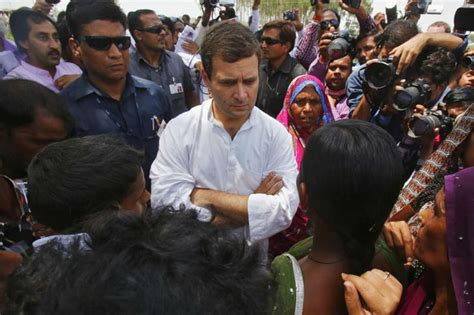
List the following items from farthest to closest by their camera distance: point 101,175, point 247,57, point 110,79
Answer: point 110,79 → point 247,57 → point 101,175

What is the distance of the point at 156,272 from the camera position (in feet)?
1.85

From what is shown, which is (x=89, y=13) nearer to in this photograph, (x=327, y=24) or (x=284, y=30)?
(x=284, y=30)

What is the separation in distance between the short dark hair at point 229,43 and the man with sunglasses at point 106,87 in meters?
0.59

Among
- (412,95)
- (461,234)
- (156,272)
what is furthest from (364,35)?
(156,272)

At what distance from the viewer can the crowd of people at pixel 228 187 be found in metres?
0.62

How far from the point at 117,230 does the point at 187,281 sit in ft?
0.50

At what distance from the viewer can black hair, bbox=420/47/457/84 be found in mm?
2498

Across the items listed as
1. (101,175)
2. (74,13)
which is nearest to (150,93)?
(74,13)

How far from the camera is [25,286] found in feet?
2.28

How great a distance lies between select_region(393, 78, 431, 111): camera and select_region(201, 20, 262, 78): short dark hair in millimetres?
979

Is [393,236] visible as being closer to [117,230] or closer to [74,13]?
[117,230]

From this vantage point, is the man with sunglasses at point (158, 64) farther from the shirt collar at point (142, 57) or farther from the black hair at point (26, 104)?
the black hair at point (26, 104)

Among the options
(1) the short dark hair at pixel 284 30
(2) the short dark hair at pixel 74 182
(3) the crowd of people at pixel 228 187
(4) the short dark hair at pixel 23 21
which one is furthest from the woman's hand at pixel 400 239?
(4) the short dark hair at pixel 23 21

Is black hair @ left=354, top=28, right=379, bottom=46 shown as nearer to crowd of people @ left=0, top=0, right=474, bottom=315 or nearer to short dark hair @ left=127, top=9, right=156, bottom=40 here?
crowd of people @ left=0, top=0, right=474, bottom=315
